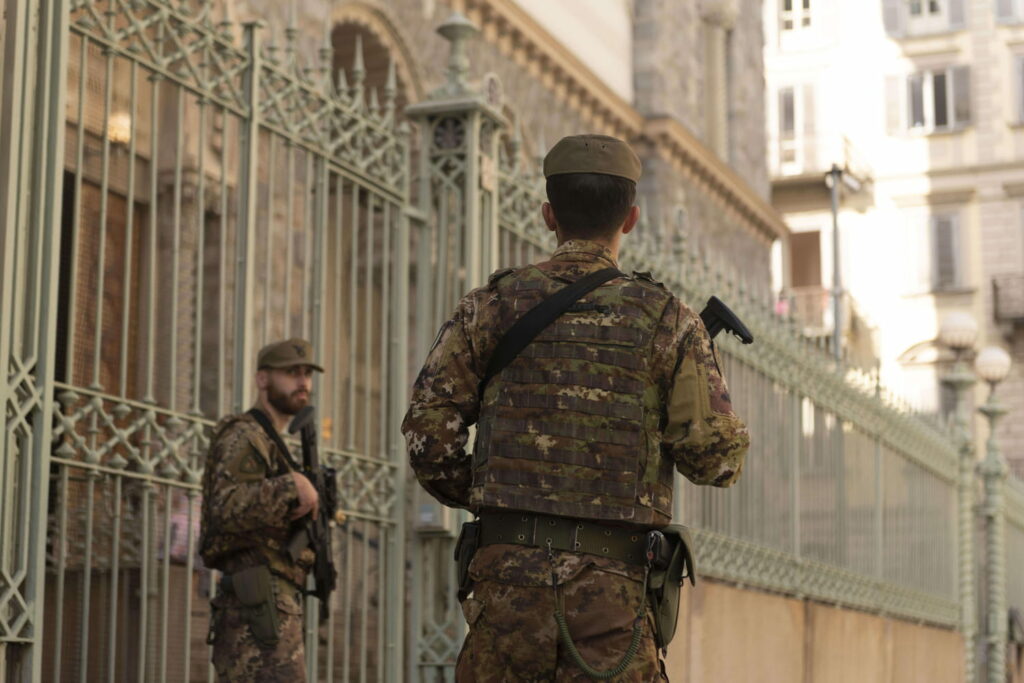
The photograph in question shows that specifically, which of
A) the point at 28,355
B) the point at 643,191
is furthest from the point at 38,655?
the point at 643,191

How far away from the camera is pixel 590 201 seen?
14.2 feet

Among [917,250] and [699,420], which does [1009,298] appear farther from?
[699,420]

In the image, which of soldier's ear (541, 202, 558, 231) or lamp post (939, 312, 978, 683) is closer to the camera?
soldier's ear (541, 202, 558, 231)

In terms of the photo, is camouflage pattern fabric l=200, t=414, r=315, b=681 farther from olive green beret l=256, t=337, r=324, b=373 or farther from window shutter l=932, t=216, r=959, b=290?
window shutter l=932, t=216, r=959, b=290

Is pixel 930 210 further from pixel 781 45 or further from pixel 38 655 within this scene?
pixel 38 655

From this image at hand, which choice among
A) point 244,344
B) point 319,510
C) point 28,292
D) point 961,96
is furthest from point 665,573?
point 961,96

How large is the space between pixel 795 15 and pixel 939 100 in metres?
4.70

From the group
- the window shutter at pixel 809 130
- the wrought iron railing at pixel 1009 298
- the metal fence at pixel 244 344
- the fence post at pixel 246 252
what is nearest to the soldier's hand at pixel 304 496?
the metal fence at pixel 244 344

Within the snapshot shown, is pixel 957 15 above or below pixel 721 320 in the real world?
above

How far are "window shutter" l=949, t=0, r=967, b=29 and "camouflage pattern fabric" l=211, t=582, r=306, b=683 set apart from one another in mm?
37921

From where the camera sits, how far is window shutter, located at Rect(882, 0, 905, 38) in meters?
42.5

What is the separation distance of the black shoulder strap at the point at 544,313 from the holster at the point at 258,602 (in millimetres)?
2217

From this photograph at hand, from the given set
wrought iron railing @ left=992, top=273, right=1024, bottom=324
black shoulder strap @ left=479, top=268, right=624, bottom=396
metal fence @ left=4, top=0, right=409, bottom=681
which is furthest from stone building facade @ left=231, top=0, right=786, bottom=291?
black shoulder strap @ left=479, top=268, right=624, bottom=396

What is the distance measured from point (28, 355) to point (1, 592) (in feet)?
2.39
